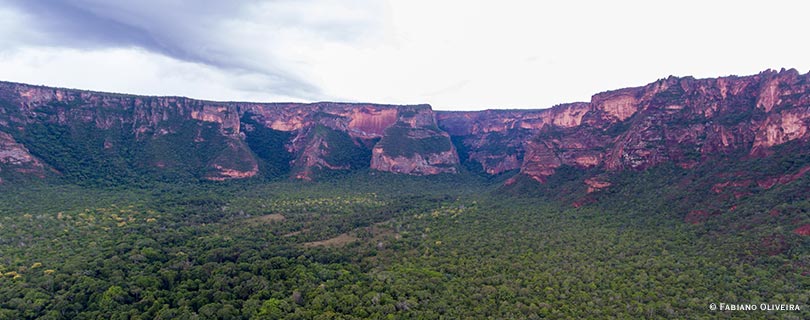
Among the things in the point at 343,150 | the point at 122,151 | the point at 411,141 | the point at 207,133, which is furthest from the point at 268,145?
the point at 411,141

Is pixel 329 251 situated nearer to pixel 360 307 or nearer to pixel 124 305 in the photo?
pixel 360 307

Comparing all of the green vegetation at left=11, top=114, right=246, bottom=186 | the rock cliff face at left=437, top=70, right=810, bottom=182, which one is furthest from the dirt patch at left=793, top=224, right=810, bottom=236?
the green vegetation at left=11, top=114, right=246, bottom=186

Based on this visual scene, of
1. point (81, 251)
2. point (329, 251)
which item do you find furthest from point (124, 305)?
point (329, 251)

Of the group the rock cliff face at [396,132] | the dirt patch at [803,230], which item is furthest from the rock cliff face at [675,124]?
the dirt patch at [803,230]

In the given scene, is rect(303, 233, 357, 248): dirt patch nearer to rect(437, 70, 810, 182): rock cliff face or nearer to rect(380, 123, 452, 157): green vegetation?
rect(437, 70, 810, 182): rock cliff face

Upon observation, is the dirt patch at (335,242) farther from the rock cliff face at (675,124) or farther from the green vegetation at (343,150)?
the green vegetation at (343,150)

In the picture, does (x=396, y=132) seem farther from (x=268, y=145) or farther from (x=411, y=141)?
(x=268, y=145)
